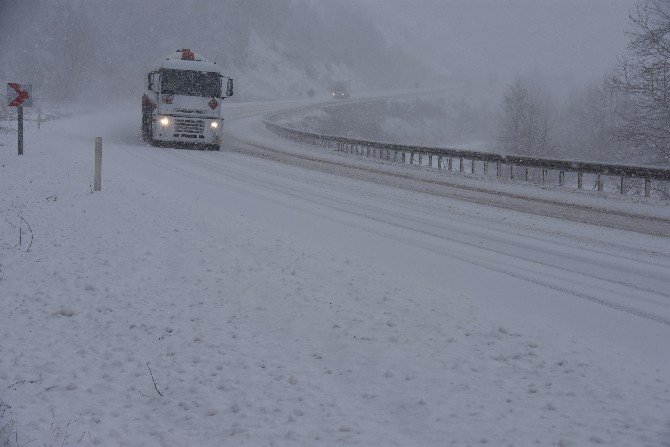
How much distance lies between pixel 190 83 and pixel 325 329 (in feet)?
62.2

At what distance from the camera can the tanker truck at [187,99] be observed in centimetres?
2295

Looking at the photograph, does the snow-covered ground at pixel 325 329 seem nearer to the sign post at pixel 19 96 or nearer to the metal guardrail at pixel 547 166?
the metal guardrail at pixel 547 166

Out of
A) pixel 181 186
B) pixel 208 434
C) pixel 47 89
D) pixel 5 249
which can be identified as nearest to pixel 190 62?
pixel 181 186

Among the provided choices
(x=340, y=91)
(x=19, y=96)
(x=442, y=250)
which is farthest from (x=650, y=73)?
(x=340, y=91)

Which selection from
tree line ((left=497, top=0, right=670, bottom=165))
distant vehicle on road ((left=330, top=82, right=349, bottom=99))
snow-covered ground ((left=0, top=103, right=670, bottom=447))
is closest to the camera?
snow-covered ground ((left=0, top=103, right=670, bottom=447))

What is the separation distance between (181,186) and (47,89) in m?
54.6

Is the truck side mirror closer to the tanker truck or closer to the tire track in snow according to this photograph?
the tanker truck

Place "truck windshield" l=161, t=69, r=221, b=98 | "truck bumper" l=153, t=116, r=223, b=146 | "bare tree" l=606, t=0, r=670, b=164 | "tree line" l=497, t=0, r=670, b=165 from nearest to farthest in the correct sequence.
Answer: "truck windshield" l=161, t=69, r=221, b=98 < "truck bumper" l=153, t=116, r=223, b=146 < "bare tree" l=606, t=0, r=670, b=164 < "tree line" l=497, t=0, r=670, b=165

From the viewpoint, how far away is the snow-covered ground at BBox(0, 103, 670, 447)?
423cm

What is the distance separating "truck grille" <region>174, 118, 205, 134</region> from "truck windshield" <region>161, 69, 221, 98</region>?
3.19ft

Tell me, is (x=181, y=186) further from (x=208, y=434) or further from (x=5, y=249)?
(x=208, y=434)

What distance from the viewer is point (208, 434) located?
4.16 meters

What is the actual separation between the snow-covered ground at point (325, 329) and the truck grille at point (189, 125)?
12.4 meters

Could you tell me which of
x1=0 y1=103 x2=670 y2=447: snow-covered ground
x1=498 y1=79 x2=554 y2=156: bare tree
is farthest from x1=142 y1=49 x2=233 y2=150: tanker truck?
x1=498 y1=79 x2=554 y2=156: bare tree
